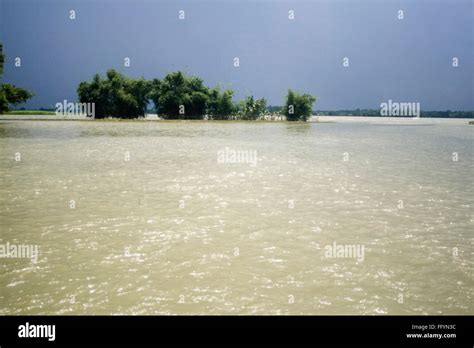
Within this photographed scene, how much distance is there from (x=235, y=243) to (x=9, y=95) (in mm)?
53355

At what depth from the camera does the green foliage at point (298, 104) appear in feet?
243

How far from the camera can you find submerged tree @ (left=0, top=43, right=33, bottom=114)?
44.7 m

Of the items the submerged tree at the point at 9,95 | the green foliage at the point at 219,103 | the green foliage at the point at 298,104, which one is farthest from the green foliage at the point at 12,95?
the green foliage at the point at 298,104

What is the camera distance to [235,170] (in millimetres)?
14141

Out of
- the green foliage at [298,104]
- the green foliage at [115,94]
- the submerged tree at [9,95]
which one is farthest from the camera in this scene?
the green foliage at [298,104]

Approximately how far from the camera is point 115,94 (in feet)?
216

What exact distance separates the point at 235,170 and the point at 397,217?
7361 millimetres

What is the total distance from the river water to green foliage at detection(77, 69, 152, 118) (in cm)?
5722

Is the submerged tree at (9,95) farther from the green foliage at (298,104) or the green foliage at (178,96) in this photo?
the green foliage at (298,104)

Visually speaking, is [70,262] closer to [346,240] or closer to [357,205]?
[346,240]

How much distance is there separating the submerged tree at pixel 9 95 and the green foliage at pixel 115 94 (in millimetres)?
17351

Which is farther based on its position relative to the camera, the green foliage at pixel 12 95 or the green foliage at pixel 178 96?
the green foliage at pixel 178 96

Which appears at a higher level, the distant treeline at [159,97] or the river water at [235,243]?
the distant treeline at [159,97]

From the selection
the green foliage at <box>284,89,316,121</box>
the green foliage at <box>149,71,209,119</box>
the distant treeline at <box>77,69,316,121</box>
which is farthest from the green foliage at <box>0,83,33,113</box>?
the green foliage at <box>284,89,316,121</box>
